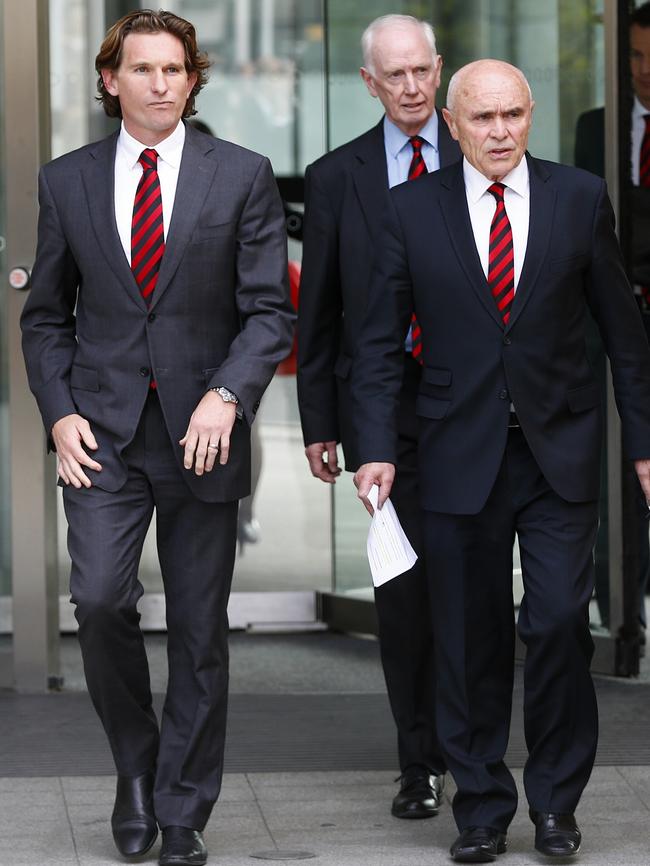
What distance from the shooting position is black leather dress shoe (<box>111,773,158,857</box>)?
167 inches

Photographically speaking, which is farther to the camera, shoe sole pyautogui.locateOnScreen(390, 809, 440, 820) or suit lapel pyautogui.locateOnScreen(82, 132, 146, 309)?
shoe sole pyautogui.locateOnScreen(390, 809, 440, 820)

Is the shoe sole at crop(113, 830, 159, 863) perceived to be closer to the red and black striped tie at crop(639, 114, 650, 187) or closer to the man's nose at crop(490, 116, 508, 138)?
the man's nose at crop(490, 116, 508, 138)

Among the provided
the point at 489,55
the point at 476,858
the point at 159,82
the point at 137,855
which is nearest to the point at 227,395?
the point at 159,82

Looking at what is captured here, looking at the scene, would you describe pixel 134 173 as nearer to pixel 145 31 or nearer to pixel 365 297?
pixel 145 31

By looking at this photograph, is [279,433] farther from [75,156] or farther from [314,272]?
[75,156]

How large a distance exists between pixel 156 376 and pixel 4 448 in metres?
2.17

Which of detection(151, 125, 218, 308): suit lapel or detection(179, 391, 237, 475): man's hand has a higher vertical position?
detection(151, 125, 218, 308): suit lapel

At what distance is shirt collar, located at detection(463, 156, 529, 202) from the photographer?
169 inches

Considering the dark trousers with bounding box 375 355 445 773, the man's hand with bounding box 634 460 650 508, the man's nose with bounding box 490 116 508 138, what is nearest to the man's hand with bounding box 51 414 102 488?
the dark trousers with bounding box 375 355 445 773

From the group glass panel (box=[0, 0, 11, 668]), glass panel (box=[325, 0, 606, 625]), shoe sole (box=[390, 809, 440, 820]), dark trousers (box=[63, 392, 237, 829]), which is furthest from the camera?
glass panel (box=[325, 0, 606, 625])

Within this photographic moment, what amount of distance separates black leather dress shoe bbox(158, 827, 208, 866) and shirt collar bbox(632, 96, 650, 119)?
3.10 meters

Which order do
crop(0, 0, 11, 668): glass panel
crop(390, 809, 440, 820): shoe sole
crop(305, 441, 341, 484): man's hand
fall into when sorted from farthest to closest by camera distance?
1. crop(0, 0, 11, 668): glass panel
2. crop(305, 441, 341, 484): man's hand
3. crop(390, 809, 440, 820): shoe sole

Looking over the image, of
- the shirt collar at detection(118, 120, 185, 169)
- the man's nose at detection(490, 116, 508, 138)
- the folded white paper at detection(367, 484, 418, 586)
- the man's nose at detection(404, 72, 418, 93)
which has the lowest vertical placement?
the folded white paper at detection(367, 484, 418, 586)

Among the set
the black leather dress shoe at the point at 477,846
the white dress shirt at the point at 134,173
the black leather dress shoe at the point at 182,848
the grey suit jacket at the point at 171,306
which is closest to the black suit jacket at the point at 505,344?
the grey suit jacket at the point at 171,306
